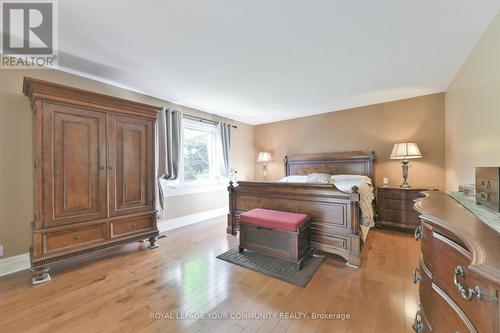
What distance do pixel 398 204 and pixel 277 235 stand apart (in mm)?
2520

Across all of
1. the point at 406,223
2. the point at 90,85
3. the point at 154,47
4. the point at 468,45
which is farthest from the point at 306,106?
the point at 90,85

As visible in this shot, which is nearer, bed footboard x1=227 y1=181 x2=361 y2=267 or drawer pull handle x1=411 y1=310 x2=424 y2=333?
drawer pull handle x1=411 y1=310 x2=424 y2=333

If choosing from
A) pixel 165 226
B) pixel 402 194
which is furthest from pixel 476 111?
pixel 165 226

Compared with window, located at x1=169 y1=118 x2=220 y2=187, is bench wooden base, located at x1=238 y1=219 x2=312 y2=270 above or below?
below

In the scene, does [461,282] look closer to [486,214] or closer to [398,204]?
[486,214]

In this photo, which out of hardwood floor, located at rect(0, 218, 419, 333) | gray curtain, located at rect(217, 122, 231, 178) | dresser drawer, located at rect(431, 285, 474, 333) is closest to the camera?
dresser drawer, located at rect(431, 285, 474, 333)

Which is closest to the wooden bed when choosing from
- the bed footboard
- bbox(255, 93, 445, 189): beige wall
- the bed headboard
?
the bed footboard

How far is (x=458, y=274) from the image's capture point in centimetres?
80

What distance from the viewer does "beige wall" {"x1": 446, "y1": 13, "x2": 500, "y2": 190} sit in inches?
68.7

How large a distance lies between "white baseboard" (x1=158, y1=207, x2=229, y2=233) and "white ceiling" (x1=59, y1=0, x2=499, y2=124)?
7.78 ft

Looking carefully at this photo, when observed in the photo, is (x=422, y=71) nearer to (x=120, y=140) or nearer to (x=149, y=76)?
(x=149, y=76)

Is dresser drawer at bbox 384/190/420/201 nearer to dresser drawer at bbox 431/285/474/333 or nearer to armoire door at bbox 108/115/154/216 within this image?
dresser drawer at bbox 431/285/474/333

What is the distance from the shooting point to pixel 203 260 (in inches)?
102

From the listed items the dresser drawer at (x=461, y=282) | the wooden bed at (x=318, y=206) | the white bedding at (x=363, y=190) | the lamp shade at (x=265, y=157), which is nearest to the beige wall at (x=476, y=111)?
the white bedding at (x=363, y=190)
